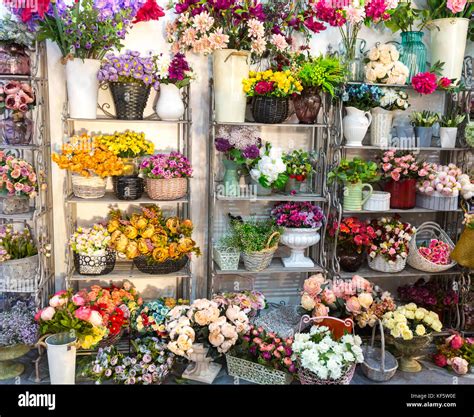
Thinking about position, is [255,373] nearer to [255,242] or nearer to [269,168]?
[255,242]

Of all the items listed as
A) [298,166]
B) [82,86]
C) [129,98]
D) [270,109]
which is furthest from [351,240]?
[82,86]

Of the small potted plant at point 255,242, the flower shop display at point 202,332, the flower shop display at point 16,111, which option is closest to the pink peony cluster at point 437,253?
the small potted plant at point 255,242

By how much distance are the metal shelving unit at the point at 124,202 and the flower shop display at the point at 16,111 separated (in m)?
0.22

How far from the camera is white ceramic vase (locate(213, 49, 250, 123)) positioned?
3139mm

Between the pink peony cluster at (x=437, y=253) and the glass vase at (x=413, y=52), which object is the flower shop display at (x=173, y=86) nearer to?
the glass vase at (x=413, y=52)

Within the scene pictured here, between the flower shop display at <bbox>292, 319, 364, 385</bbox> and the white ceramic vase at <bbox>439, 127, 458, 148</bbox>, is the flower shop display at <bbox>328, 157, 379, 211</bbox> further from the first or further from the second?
the flower shop display at <bbox>292, 319, 364, 385</bbox>

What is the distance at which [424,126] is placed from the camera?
3461 millimetres

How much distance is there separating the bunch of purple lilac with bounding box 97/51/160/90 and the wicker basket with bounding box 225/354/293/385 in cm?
168

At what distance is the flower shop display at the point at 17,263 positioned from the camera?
313 cm

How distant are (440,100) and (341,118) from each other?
0.97m

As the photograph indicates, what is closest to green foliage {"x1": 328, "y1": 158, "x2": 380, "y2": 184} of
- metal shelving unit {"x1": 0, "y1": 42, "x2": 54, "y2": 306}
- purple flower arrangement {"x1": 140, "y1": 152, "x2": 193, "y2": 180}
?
purple flower arrangement {"x1": 140, "y1": 152, "x2": 193, "y2": 180}

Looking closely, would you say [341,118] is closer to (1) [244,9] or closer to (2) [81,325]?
(1) [244,9]

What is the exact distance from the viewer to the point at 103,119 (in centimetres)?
315
